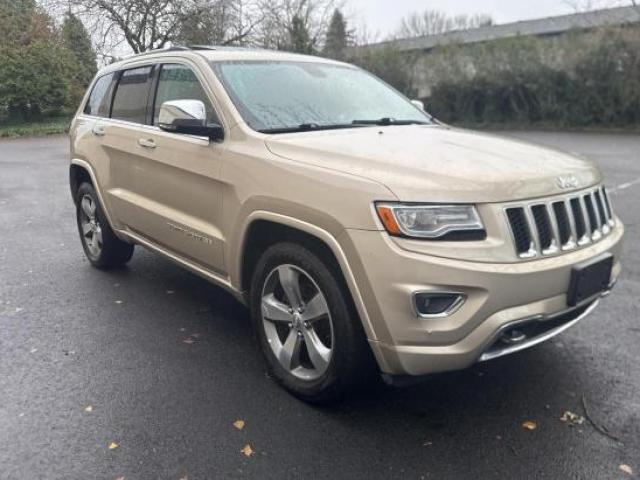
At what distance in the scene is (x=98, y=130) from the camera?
5043mm

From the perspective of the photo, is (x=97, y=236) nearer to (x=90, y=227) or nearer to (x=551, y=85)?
(x=90, y=227)

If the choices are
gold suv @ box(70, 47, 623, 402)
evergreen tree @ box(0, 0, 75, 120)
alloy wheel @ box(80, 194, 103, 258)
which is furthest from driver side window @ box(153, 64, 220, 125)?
evergreen tree @ box(0, 0, 75, 120)

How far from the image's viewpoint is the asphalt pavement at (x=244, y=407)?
2680mm

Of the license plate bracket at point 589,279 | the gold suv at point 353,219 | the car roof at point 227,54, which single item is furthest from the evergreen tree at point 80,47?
the license plate bracket at point 589,279

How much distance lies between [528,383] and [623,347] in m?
0.86

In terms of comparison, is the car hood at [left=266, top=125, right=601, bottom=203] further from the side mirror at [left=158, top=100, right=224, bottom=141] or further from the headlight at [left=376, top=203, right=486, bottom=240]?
the side mirror at [left=158, top=100, right=224, bottom=141]

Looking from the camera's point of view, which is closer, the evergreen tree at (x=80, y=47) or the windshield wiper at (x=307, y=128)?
the windshield wiper at (x=307, y=128)

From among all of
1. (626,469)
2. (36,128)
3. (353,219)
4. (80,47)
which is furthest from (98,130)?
(80,47)

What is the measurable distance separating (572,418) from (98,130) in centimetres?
420

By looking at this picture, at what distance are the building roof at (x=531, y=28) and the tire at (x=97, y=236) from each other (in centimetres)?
1979

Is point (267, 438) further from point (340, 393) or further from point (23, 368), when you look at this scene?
point (23, 368)

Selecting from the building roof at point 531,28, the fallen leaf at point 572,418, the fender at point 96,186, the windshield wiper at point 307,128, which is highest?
the building roof at point 531,28

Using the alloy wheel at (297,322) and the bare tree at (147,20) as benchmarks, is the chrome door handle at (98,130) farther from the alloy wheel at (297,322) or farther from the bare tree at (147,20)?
the bare tree at (147,20)

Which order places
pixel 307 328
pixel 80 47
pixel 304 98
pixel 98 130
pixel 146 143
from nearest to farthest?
pixel 307 328 < pixel 304 98 < pixel 146 143 < pixel 98 130 < pixel 80 47
